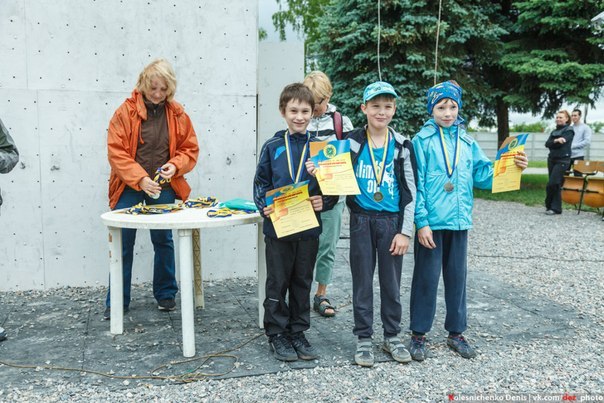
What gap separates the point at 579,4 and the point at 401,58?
4.18 m

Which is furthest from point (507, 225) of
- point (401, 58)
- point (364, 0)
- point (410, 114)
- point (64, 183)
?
point (64, 183)

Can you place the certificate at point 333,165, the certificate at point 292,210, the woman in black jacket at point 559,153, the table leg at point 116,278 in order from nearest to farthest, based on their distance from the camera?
the certificate at point 333,165
the certificate at point 292,210
the table leg at point 116,278
the woman in black jacket at point 559,153

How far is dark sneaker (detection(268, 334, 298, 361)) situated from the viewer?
3287mm

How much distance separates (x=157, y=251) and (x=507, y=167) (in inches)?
100

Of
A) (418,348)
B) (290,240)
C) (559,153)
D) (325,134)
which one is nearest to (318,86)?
(325,134)

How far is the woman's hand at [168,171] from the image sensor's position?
383 centimetres

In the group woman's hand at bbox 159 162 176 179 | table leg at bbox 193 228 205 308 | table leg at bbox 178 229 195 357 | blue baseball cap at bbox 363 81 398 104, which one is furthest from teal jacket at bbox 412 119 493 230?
table leg at bbox 193 228 205 308

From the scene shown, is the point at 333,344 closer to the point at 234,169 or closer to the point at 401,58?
the point at 234,169

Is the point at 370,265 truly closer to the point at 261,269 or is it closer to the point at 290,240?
the point at 290,240

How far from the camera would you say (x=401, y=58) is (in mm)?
12523

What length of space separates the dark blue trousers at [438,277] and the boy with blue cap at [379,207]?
17cm

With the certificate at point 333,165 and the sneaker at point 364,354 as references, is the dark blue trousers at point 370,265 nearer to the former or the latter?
the sneaker at point 364,354

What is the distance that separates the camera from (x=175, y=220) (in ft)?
10.7

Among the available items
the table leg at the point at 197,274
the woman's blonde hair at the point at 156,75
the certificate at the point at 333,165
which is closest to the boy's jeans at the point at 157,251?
the table leg at the point at 197,274
